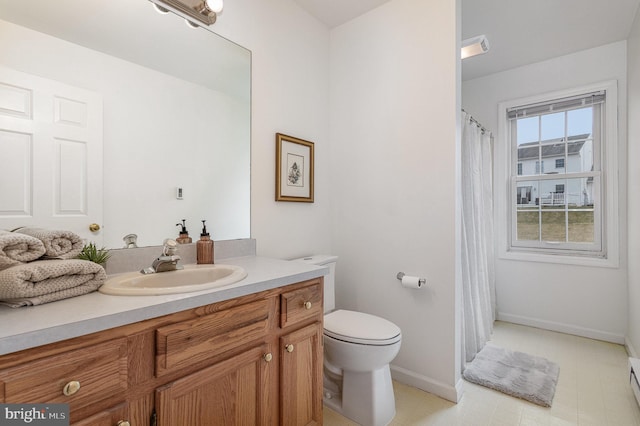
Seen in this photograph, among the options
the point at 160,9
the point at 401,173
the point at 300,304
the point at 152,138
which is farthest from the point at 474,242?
the point at 160,9

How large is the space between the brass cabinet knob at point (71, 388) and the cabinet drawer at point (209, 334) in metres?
0.18

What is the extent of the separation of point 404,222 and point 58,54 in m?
1.92

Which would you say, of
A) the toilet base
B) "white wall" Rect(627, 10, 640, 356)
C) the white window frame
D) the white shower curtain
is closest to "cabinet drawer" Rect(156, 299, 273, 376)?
the toilet base

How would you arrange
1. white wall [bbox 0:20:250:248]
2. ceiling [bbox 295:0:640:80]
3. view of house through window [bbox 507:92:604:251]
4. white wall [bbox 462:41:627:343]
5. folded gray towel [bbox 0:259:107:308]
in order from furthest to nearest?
view of house through window [bbox 507:92:604:251] → white wall [bbox 462:41:627:343] → ceiling [bbox 295:0:640:80] → white wall [bbox 0:20:250:248] → folded gray towel [bbox 0:259:107:308]

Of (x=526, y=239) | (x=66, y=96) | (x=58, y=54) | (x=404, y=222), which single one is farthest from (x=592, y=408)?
(x=58, y=54)

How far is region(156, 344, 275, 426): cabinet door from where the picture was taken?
0.90m

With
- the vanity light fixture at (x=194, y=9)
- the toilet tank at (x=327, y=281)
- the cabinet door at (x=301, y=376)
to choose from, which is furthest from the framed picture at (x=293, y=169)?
the cabinet door at (x=301, y=376)

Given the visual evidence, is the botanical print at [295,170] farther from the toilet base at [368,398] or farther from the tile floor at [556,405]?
the tile floor at [556,405]

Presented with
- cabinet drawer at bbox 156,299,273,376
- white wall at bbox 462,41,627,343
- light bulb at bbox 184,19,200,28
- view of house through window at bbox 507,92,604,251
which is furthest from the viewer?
view of house through window at bbox 507,92,604,251

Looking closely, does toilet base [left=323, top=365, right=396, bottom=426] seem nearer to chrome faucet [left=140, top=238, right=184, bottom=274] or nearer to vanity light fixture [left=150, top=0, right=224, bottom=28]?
chrome faucet [left=140, top=238, right=184, bottom=274]

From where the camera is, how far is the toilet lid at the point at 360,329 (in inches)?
61.5

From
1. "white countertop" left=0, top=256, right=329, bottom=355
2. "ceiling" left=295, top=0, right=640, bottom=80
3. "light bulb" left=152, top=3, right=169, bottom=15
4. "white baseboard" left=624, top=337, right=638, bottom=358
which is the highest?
"ceiling" left=295, top=0, right=640, bottom=80

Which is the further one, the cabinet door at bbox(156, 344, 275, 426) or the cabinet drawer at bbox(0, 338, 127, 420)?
the cabinet door at bbox(156, 344, 275, 426)

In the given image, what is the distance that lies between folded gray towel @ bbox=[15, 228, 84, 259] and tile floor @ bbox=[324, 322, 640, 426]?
1.47m
